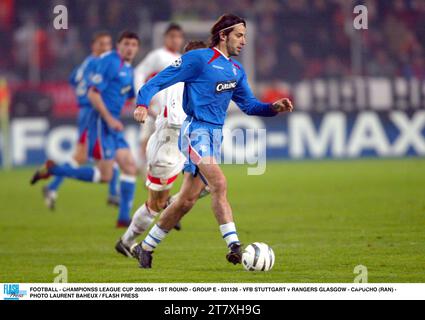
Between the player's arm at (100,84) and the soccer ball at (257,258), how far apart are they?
4.35 meters

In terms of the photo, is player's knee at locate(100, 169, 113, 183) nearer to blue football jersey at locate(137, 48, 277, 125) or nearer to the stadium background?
the stadium background

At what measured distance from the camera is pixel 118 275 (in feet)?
27.2

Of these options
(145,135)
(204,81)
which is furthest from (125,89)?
(204,81)

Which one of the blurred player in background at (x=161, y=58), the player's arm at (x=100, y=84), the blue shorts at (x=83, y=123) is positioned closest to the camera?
the player's arm at (x=100, y=84)

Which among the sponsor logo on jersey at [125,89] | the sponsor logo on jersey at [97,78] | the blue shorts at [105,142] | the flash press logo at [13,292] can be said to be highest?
the sponsor logo on jersey at [97,78]

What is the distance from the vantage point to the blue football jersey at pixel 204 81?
820cm

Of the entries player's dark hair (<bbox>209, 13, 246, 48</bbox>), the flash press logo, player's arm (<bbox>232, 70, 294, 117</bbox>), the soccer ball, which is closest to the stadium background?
player's arm (<bbox>232, 70, 294, 117</bbox>)

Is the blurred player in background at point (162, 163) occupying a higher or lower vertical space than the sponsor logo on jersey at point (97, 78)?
lower

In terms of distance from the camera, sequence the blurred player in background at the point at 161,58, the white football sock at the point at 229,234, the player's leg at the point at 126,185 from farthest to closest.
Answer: the blurred player in background at the point at 161,58, the player's leg at the point at 126,185, the white football sock at the point at 229,234

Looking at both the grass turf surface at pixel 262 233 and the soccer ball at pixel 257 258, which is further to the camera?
the grass turf surface at pixel 262 233

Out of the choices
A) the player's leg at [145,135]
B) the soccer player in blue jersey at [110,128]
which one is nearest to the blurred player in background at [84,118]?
the player's leg at [145,135]

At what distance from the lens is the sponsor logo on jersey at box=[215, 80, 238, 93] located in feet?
27.3

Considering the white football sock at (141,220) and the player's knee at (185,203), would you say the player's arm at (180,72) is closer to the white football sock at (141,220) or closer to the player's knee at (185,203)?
the player's knee at (185,203)

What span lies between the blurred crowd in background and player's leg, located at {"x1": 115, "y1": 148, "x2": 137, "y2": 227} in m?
10.3
